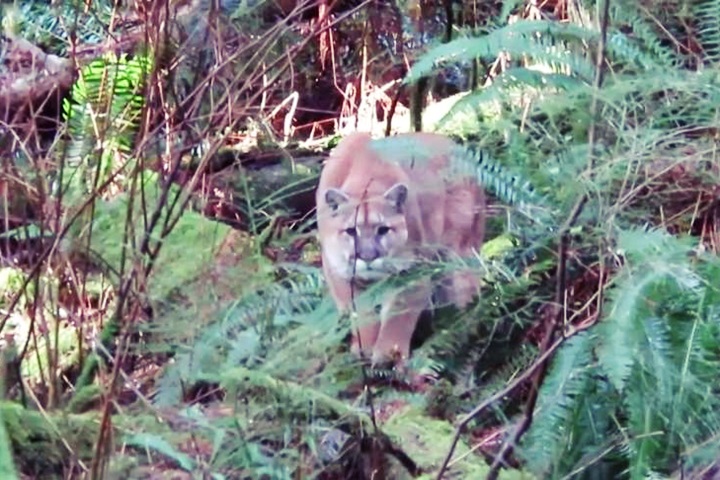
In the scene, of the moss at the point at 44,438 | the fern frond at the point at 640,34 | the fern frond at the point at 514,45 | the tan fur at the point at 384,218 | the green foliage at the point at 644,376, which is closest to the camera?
the moss at the point at 44,438

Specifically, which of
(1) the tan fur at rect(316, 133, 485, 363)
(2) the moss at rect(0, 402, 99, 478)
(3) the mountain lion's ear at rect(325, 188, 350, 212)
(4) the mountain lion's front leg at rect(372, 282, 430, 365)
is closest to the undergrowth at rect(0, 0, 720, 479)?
(2) the moss at rect(0, 402, 99, 478)

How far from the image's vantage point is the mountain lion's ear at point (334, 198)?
504 centimetres

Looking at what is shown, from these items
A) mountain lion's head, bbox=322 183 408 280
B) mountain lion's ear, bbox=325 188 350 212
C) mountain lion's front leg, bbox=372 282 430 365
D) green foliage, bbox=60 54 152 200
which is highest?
green foliage, bbox=60 54 152 200

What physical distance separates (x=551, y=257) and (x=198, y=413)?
4.03 ft

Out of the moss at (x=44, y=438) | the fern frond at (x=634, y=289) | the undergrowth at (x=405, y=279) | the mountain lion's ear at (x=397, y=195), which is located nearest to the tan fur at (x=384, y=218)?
the mountain lion's ear at (x=397, y=195)

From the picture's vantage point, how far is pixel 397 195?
5.16 m

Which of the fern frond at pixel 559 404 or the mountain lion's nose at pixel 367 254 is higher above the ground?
the mountain lion's nose at pixel 367 254

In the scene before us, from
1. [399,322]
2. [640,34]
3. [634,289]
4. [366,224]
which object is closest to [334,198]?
[366,224]

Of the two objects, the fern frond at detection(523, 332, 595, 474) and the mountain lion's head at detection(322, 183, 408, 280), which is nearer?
the fern frond at detection(523, 332, 595, 474)

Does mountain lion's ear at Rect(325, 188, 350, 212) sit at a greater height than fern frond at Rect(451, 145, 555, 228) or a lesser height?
lesser

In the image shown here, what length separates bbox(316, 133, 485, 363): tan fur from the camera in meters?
4.54

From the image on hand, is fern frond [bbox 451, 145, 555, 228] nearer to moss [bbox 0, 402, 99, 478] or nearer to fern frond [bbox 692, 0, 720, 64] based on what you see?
fern frond [bbox 692, 0, 720, 64]

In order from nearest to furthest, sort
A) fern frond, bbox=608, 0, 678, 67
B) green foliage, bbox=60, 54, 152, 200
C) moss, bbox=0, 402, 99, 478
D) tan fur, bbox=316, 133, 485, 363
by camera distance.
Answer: moss, bbox=0, 402, 99, 478 < green foliage, bbox=60, 54, 152, 200 < fern frond, bbox=608, 0, 678, 67 < tan fur, bbox=316, 133, 485, 363

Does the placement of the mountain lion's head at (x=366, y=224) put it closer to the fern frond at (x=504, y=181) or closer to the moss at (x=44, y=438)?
the fern frond at (x=504, y=181)
